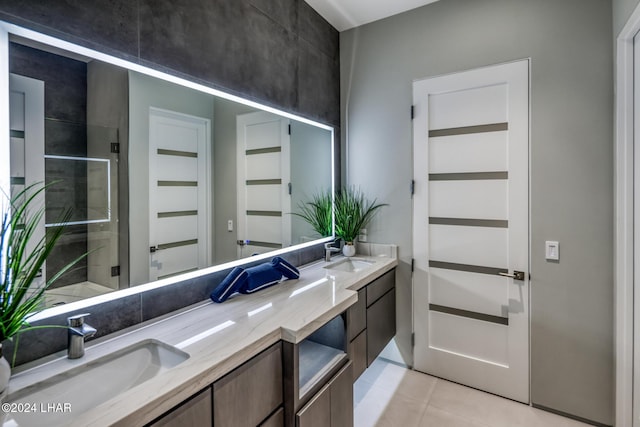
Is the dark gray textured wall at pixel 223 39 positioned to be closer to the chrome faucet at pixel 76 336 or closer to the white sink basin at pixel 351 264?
the chrome faucet at pixel 76 336

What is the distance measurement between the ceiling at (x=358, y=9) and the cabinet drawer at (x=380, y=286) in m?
2.13

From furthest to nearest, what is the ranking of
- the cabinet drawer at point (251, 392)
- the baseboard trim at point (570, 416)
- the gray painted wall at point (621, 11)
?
1. the baseboard trim at point (570, 416)
2. the gray painted wall at point (621, 11)
3. the cabinet drawer at point (251, 392)

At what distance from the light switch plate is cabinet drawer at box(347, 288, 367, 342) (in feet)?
4.05

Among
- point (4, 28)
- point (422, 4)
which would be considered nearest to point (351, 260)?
point (422, 4)

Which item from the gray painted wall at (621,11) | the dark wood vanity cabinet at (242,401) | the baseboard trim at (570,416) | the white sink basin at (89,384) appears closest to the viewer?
the white sink basin at (89,384)

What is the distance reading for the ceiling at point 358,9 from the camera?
2471 millimetres

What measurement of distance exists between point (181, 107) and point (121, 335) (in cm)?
108

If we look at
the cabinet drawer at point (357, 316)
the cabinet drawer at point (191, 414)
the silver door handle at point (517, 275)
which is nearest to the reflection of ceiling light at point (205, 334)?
the cabinet drawer at point (191, 414)

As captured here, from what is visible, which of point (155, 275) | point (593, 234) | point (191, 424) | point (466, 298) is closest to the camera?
point (191, 424)

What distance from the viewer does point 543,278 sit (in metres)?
2.12

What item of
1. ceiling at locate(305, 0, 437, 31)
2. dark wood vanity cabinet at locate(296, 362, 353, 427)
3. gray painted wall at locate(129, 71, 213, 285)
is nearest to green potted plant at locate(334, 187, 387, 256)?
dark wood vanity cabinet at locate(296, 362, 353, 427)

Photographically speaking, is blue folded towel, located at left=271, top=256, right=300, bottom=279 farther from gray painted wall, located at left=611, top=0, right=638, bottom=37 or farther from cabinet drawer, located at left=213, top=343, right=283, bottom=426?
gray painted wall, located at left=611, top=0, right=638, bottom=37

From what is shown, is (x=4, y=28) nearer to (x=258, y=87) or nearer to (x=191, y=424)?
(x=258, y=87)

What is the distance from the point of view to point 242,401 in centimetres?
115
